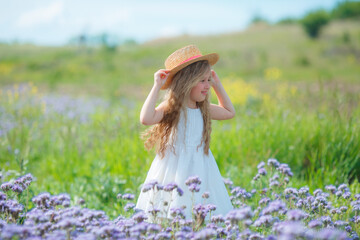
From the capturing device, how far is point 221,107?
10.2ft

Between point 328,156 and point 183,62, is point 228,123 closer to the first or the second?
point 328,156

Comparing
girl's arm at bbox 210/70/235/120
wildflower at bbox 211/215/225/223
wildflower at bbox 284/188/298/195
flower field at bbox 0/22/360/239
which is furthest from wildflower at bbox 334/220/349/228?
girl's arm at bbox 210/70/235/120

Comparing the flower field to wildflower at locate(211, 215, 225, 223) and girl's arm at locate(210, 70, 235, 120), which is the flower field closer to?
wildflower at locate(211, 215, 225, 223)


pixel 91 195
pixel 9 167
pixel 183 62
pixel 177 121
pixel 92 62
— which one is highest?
pixel 92 62

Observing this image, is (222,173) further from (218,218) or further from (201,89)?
(218,218)

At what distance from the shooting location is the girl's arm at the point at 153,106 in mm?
2542

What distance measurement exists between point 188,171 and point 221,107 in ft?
2.43

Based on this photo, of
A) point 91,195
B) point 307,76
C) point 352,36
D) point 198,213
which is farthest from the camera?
point 352,36

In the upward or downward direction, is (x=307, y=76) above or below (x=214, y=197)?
above

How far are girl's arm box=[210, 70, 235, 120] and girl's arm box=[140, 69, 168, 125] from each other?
1.84ft

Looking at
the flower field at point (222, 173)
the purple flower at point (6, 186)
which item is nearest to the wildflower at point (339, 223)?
the flower field at point (222, 173)

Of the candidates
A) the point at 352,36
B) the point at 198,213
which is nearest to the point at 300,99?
the point at 198,213

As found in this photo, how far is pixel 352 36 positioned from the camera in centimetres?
3095

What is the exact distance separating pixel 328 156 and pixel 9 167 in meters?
4.10
